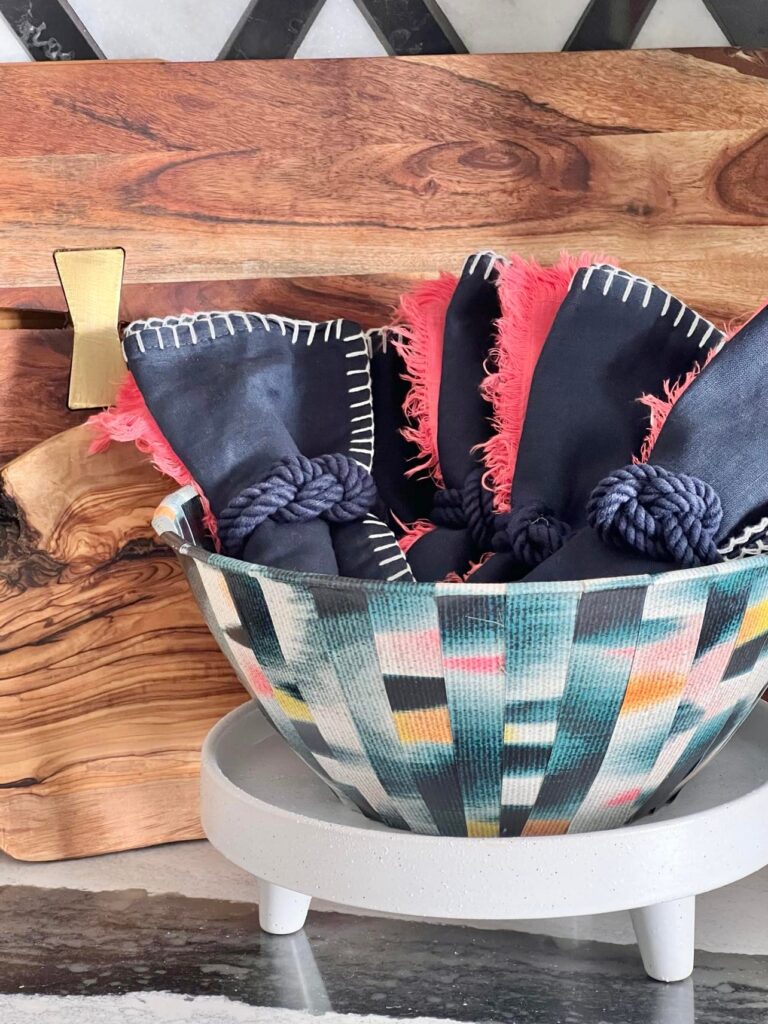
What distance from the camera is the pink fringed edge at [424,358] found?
0.83m

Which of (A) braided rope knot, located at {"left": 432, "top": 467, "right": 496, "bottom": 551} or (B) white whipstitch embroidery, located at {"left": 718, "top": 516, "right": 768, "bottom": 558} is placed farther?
(A) braided rope knot, located at {"left": 432, "top": 467, "right": 496, "bottom": 551}

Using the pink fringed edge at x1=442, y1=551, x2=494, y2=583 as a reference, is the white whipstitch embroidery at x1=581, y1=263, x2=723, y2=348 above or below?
above

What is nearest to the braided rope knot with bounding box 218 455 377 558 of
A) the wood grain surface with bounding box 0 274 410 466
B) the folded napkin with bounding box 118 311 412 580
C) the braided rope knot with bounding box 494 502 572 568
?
the folded napkin with bounding box 118 311 412 580

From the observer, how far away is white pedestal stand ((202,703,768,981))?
624 millimetres

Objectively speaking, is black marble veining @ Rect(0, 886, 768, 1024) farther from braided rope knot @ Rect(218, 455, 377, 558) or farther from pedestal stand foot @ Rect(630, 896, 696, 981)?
braided rope knot @ Rect(218, 455, 377, 558)

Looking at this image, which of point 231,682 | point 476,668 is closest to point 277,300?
point 231,682

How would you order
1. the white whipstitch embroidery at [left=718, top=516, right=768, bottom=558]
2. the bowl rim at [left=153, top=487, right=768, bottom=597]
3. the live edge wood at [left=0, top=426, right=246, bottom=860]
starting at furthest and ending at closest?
the live edge wood at [left=0, top=426, right=246, bottom=860] → the white whipstitch embroidery at [left=718, top=516, right=768, bottom=558] → the bowl rim at [left=153, top=487, right=768, bottom=597]

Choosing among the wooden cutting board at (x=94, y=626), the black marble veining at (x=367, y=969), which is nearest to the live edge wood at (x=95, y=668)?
the wooden cutting board at (x=94, y=626)

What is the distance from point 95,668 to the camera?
0.92 meters

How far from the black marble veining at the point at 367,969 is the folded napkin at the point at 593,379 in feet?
0.86

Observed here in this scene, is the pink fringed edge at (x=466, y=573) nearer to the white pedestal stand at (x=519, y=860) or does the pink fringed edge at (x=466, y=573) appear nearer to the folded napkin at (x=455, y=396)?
the folded napkin at (x=455, y=396)

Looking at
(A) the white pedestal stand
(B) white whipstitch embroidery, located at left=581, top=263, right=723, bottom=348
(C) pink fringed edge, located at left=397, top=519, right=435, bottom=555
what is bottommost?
(A) the white pedestal stand

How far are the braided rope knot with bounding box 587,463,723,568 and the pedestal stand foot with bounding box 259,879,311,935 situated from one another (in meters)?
0.33

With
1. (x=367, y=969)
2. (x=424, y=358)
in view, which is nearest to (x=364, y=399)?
(x=424, y=358)
